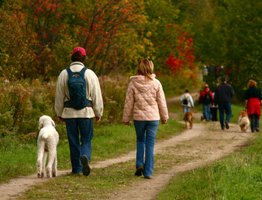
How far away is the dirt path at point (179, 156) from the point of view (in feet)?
40.0

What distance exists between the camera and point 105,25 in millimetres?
33719

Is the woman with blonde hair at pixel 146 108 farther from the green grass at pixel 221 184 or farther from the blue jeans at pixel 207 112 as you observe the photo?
the blue jeans at pixel 207 112

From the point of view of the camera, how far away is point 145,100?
46.1 feet

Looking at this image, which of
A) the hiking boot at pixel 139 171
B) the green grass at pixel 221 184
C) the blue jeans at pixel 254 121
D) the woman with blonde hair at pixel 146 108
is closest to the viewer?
the green grass at pixel 221 184

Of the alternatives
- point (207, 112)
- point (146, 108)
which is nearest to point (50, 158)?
point (146, 108)

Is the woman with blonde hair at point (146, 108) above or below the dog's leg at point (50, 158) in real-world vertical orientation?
above

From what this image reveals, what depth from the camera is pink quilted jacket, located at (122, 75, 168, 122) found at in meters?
14.0

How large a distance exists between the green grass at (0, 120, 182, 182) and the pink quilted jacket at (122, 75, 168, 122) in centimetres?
229

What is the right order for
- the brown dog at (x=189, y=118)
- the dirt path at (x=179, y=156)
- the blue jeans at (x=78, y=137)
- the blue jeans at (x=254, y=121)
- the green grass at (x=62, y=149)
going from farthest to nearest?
the brown dog at (x=189, y=118), the blue jeans at (x=254, y=121), the green grass at (x=62, y=149), the blue jeans at (x=78, y=137), the dirt path at (x=179, y=156)

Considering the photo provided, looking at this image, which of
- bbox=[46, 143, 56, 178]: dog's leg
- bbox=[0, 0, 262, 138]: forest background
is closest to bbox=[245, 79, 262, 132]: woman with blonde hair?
bbox=[0, 0, 262, 138]: forest background

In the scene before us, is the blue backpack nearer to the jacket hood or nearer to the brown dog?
the jacket hood

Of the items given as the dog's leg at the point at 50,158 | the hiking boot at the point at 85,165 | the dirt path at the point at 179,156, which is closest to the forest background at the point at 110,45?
the dirt path at the point at 179,156

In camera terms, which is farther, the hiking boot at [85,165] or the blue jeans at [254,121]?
the blue jeans at [254,121]

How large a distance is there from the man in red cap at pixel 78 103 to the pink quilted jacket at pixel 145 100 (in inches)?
22.8
